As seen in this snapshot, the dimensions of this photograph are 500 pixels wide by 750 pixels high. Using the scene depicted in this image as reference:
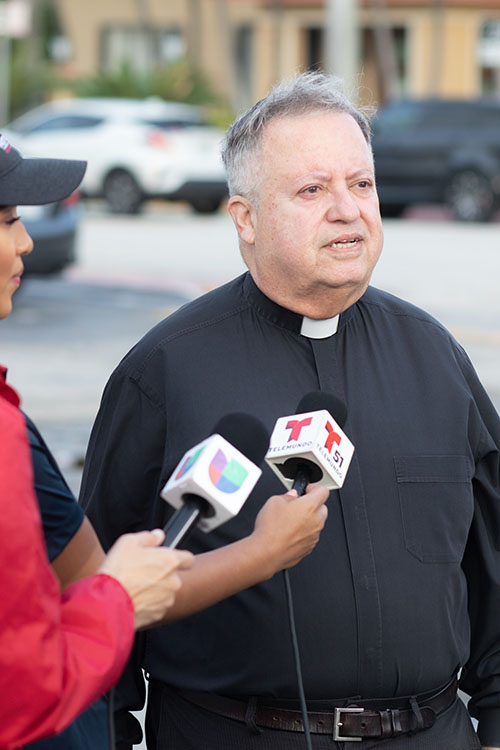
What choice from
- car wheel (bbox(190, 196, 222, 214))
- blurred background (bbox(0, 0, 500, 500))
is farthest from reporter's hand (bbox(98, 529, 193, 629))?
Answer: car wheel (bbox(190, 196, 222, 214))

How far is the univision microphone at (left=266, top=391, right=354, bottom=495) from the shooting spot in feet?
7.50

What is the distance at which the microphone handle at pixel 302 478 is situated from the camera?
2.34 m

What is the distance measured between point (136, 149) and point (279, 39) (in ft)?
50.4

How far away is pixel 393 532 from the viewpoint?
285 cm

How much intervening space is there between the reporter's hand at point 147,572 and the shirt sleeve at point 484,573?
1.11m

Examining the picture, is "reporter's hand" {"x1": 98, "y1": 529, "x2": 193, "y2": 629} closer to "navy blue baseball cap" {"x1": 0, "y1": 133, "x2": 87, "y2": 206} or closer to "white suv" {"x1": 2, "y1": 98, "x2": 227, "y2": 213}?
"navy blue baseball cap" {"x1": 0, "y1": 133, "x2": 87, "y2": 206}

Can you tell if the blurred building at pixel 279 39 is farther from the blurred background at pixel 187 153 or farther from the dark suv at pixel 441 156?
the dark suv at pixel 441 156

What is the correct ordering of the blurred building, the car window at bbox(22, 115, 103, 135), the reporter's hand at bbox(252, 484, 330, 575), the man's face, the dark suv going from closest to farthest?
the reporter's hand at bbox(252, 484, 330, 575)
the man's face
the dark suv
the car window at bbox(22, 115, 103, 135)
the blurred building

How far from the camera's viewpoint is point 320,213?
299 cm

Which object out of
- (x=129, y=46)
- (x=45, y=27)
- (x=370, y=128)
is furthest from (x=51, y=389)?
(x=45, y=27)

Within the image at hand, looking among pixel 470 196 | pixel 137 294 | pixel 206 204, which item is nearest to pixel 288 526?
pixel 137 294

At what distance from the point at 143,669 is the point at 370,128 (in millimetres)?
1239

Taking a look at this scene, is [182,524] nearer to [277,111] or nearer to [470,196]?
[277,111]

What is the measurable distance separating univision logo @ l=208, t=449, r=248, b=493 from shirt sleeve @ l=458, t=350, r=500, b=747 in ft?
3.33
